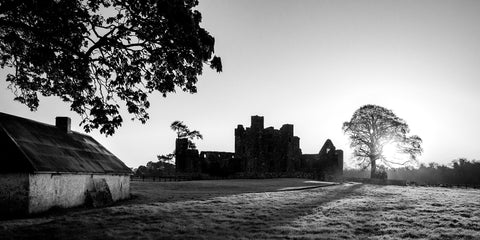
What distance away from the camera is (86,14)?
11.0m

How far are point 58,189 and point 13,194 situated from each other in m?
2.17

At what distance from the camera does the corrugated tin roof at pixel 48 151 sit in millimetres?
14875

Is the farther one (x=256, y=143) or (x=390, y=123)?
(x=256, y=143)

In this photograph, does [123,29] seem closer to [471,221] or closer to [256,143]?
[471,221]

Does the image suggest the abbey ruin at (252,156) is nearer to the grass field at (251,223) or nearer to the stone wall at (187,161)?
the stone wall at (187,161)

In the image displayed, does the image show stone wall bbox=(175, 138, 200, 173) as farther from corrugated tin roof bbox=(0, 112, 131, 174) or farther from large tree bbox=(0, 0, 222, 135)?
large tree bbox=(0, 0, 222, 135)

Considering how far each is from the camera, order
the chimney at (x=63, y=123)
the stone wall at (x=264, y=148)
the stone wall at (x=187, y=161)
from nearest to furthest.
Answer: the chimney at (x=63, y=123), the stone wall at (x=264, y=148), the stone wall at (x=187, y=161)

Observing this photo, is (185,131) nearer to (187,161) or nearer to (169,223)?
(187,161)

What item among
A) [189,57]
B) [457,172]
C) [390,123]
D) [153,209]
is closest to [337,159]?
[390,123]

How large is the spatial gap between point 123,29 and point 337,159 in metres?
54.1

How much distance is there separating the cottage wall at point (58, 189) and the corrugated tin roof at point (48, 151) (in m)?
0.37

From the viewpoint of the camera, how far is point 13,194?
14.4 meters

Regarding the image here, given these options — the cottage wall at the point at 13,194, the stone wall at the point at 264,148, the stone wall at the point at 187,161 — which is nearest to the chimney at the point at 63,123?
the cottage wall at the point at 13,194

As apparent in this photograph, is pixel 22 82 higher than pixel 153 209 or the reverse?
higher
